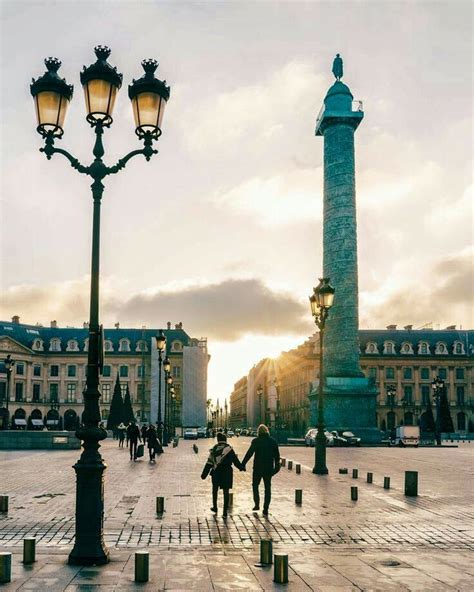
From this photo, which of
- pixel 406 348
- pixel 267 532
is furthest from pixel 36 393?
pixel 267 532

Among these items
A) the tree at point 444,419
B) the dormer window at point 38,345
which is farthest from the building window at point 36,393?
the tree at point 444,419

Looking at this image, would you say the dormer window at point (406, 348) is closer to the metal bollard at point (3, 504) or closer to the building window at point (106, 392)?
the building window at point (106, 392)

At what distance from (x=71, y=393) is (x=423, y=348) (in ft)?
186

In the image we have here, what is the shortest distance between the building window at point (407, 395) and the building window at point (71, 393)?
5242 centimetres

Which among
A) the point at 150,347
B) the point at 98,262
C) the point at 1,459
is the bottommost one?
the point at 1,459

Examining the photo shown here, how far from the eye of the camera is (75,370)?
395 ft

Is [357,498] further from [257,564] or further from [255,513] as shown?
[257,564]

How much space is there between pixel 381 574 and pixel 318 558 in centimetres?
135

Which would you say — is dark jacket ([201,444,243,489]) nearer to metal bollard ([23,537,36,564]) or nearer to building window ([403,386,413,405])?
metal bollard ([23,537,36,564])

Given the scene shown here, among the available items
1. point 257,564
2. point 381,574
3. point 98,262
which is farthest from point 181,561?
point 98,262

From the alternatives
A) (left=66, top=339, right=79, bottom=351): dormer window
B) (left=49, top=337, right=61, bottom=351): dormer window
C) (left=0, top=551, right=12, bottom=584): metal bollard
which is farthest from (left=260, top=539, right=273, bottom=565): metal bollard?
(left=49, top=337, right=61, bottom=351): dormer window

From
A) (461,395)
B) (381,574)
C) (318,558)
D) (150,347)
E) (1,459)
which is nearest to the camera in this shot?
(381,574)

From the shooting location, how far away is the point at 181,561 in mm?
10570

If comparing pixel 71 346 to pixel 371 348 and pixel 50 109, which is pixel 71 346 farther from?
pixel 50 109
